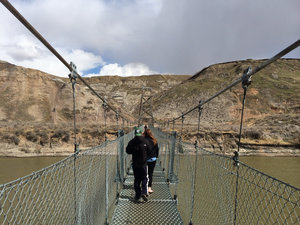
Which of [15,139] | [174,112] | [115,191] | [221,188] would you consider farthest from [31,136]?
[174,112]

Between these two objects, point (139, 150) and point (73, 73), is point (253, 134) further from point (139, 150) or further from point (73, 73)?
point (73, 73)

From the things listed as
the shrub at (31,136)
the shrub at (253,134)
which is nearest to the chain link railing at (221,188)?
the shrub at (253,134)

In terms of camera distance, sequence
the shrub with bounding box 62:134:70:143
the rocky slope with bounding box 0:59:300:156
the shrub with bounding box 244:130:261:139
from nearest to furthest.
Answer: the rocky slope with bounding box 0:59:300:156, the shrub with bounding box 62:134:70:143, the shrub with bounding box 244:130:261:139

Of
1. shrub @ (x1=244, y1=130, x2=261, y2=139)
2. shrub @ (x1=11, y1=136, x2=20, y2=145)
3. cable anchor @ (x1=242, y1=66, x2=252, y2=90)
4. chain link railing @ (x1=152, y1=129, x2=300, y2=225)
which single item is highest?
cable anchor @ (x1=242, y1=66, x2=252, y2=90)

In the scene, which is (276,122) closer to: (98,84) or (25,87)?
(25,87)

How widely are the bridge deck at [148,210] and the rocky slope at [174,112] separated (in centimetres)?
1058

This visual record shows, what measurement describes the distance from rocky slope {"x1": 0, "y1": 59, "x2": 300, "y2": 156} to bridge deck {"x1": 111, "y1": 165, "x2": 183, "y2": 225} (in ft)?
34.7

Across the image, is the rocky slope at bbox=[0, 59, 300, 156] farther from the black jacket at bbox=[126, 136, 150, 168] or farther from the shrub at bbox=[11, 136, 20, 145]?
the black jacket at bbox=[126, 136, 150, 168]

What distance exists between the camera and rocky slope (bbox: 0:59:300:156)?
62.0 ft

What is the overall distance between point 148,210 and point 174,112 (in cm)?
3273

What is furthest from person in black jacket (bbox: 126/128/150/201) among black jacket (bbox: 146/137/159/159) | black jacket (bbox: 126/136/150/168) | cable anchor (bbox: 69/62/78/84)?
cable anchor (bbox: 69/62/78/84)

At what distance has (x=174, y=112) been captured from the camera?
35.5m

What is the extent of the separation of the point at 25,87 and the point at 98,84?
92.0 feet

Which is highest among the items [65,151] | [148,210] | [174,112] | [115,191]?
[115,191]
